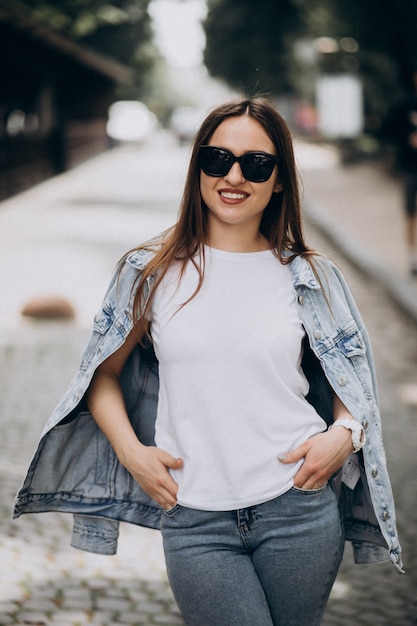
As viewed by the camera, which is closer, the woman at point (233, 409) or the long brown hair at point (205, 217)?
the woman at point (233, 409)

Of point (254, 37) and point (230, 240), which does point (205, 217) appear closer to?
point (230, 240)

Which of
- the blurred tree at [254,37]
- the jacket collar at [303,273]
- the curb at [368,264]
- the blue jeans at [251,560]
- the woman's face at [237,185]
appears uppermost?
the blurred tree at [254,37]

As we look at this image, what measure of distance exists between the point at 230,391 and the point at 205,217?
19.4 inches

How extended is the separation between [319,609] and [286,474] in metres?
0.36

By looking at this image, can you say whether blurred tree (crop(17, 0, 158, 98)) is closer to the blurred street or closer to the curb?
the blurred street

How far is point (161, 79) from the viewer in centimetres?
8038

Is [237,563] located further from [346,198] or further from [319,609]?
[346,198]

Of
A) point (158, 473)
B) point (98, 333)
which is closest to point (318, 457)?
point (158, 473)

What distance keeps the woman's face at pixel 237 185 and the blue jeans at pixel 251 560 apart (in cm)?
70

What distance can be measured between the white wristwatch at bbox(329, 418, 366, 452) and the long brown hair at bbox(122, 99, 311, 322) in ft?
1.44

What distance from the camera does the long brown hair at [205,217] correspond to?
229cm

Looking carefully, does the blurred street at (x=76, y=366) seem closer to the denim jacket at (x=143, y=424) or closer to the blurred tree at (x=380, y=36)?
the denim jacket at (x=143, y=424)

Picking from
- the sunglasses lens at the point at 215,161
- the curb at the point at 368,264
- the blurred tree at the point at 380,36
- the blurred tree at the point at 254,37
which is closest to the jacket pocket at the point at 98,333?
the sunglasses lens at the point at 215,161

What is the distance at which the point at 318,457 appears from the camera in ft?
7.10
